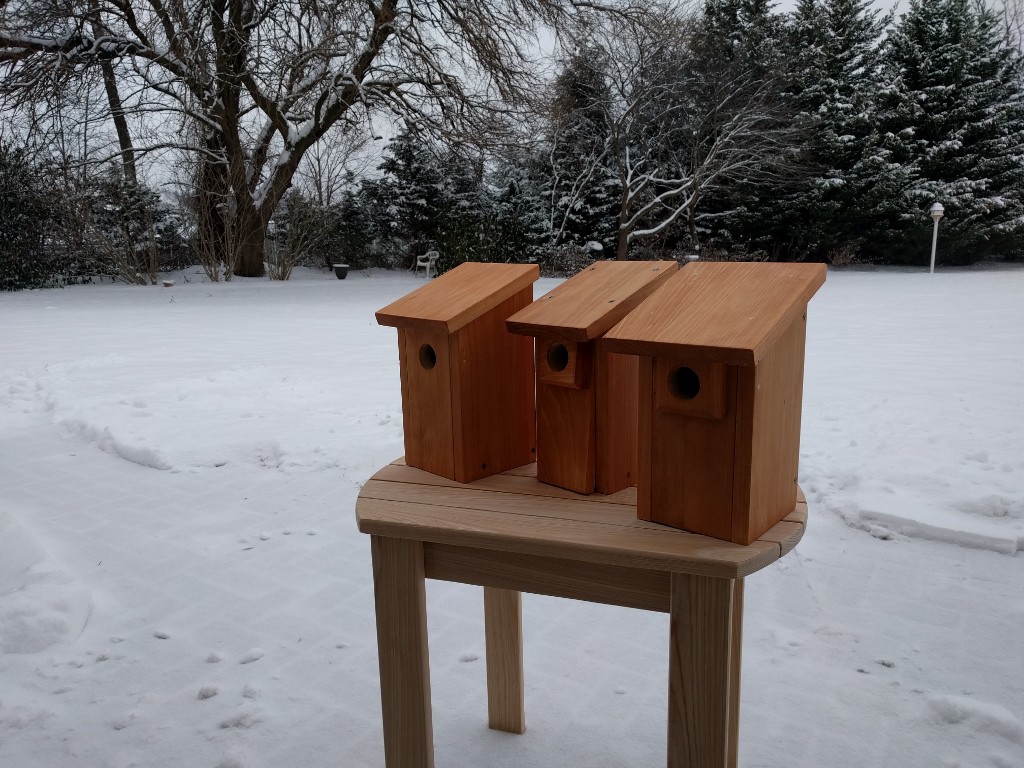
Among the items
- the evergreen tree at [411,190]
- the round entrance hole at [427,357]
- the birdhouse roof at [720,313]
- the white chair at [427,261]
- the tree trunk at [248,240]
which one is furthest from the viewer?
the evergreen tree at [411,190]

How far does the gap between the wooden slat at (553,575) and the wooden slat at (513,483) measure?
0.17 metres

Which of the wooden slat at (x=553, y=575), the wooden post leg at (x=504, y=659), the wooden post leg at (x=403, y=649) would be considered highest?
the wooden slat at (x=553, y=575)

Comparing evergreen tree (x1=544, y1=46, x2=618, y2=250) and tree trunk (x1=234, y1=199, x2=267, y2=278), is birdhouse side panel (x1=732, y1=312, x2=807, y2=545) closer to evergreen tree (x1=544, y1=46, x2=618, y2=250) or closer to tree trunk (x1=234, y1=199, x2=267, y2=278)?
tree trunk (x1=234, y1=199, x2=267, y2=278)

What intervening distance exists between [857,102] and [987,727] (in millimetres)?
18570

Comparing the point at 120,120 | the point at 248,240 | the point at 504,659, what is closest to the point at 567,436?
the point at 504,659

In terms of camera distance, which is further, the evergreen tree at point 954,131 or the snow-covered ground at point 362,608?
the evergreen tree at point 954,131

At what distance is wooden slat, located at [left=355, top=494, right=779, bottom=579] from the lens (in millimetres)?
1255

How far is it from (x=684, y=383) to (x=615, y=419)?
0.21 metres

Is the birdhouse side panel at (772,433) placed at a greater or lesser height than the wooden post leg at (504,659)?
greater

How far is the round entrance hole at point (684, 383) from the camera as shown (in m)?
1.33

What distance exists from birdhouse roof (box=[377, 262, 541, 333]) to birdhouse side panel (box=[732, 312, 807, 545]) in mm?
533

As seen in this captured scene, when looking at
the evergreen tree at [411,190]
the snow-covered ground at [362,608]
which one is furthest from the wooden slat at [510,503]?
the evergreen tree at [411,190]

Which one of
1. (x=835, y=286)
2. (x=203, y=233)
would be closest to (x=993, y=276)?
(x=835, y=286)

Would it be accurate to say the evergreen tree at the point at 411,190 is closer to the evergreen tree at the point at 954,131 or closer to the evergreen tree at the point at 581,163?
the evergreen tree at the point at 581,163
